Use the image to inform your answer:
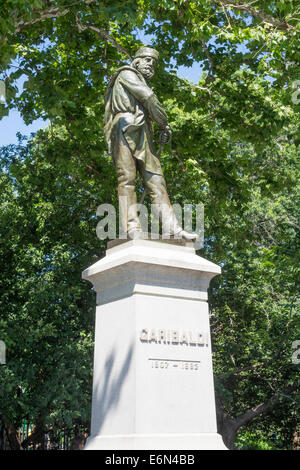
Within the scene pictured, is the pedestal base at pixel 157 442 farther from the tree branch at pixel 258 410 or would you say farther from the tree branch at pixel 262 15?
the tree branch at pixel 258 410

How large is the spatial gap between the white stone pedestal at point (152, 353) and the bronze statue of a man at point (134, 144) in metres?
0.49

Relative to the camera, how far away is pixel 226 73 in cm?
1273

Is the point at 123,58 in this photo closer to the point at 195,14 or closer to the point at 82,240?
the point at 195,14

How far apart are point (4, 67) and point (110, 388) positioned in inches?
240

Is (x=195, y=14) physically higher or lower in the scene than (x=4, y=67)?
higher

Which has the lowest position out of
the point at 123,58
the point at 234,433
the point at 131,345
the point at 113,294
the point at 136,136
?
the point at 234,433

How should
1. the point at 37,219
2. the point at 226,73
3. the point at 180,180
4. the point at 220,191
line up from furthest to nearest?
the point at 37,219 → the point at 180,180 → the point at 220,191 → the point at 226,73

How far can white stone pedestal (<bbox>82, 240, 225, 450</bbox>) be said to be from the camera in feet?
16.8

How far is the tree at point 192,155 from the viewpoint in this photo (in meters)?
10.2

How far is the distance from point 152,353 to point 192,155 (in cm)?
939

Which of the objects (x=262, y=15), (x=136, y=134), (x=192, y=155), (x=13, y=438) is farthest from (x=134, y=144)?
(x=13, y=438)

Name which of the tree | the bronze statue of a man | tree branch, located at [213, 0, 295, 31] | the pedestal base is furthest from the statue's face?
the pedestal base

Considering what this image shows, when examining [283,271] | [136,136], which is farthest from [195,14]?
[283,271]

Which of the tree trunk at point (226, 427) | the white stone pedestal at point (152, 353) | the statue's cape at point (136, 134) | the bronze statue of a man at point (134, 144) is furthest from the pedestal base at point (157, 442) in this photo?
the tree trunk at point (226, 427)
